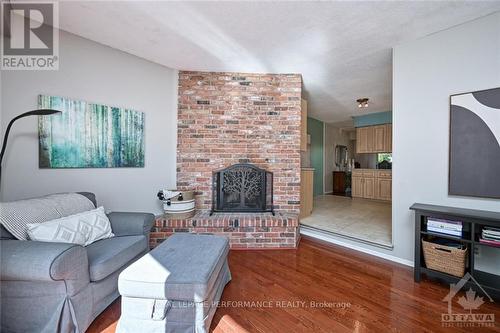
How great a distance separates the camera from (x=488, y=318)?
153 cm

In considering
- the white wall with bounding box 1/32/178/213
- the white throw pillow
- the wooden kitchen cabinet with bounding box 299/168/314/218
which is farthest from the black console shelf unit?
the white wall with bounding box 1/32/178/213

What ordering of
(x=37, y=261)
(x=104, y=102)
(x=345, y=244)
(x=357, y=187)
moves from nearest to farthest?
(x=37, y=261)
(x=104, y=102)
(x=345, y=244)
(x=357, y=187)

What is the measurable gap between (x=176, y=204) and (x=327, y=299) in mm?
2084

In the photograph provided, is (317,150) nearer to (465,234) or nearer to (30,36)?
(465,234)

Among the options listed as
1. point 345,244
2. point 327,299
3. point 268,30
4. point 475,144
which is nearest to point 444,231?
point 475,144

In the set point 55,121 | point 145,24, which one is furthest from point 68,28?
point 55,121

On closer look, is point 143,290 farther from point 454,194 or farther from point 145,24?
point 454,194

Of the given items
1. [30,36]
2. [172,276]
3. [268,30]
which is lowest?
[172,276]

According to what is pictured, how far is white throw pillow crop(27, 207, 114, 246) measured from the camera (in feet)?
4.84

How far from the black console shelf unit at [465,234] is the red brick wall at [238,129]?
1525mm

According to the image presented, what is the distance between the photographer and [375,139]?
5.63 m

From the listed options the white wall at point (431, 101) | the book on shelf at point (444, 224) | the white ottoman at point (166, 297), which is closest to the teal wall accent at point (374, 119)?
the white wall at point (431, 101)

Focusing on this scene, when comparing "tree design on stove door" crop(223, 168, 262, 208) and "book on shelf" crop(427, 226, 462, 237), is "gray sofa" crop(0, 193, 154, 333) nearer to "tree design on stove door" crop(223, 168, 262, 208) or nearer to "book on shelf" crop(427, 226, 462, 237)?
"tree design on stove door" crop(223, 168, 262, 208)

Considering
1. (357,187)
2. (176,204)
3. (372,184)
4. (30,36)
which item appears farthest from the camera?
(357,187)
